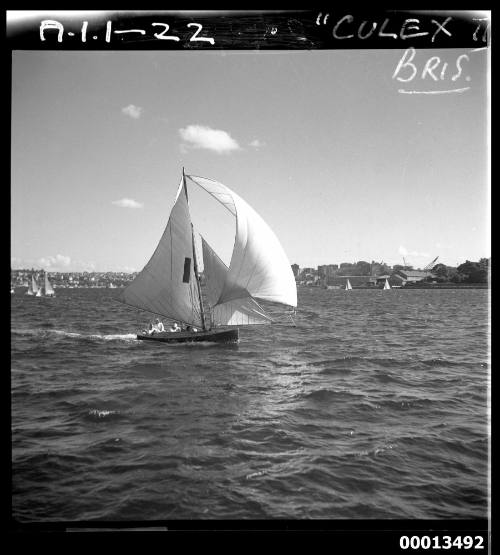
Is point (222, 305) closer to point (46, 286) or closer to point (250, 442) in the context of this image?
point (46, 286)

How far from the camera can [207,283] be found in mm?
17328

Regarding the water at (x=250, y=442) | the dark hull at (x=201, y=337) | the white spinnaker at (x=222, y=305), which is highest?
the white spinnaker at (x=222, y=305)

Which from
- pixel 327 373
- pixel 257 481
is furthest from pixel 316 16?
pixel 327 373

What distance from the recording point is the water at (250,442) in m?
5.18

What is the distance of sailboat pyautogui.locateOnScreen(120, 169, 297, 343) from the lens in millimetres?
12766

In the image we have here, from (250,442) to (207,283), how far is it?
11.2 metres

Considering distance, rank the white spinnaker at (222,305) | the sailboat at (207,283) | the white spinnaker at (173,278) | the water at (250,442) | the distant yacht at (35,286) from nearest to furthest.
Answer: the water at (250,442) < the distant yacht at (35,286) < the sailboat at (207,283) < the white spinnaker at (173,278) < the white spinnaker at (222,305)

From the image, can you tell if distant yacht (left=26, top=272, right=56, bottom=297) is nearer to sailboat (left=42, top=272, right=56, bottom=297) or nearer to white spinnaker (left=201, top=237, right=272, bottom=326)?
sailboat (left=42, top=272, right=56, bottom=297)

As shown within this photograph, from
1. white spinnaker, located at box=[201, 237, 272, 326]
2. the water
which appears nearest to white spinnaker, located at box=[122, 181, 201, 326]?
white spinnaker, located at box=[201, 237, 272, 326]

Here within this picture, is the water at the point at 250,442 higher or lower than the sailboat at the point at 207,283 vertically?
lower

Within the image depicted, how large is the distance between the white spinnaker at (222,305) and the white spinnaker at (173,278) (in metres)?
0.73

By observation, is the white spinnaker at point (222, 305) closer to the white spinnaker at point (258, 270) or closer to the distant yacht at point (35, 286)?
the white spinnaker at point (258, 270)

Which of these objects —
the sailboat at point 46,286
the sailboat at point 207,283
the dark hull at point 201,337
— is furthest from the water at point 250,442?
the dark hull at point 201,337
